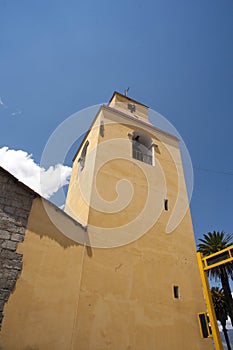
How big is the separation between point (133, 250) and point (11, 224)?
4.17 m

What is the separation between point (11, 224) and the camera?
6738mm

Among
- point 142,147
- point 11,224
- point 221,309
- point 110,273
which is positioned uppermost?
point 142,147

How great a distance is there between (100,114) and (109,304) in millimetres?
8898

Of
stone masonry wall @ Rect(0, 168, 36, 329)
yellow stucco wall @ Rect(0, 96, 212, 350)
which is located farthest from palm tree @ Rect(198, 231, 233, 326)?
stone masonry wall @ Rect(0, 168, 36, 329)

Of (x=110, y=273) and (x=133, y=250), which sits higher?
(x=133, y=250)

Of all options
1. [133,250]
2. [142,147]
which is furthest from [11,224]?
[142,147]

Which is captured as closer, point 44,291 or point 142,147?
point 44,291

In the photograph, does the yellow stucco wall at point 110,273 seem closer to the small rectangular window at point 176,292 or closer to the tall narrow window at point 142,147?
the small rectangular window at point 176,292

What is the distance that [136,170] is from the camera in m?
10.7

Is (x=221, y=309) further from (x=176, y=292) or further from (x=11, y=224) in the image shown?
(x=11, y=224)

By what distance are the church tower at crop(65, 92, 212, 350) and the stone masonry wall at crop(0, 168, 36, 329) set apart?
1.96 meters

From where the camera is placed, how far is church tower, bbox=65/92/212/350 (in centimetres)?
676

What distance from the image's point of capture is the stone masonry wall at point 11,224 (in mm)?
5974

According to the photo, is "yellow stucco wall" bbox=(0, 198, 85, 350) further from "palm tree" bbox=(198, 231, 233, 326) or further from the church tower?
"palm tree" bbox=(198, 231, 233, 326)
